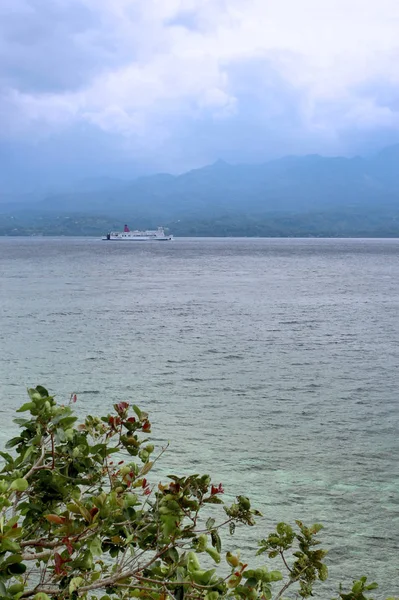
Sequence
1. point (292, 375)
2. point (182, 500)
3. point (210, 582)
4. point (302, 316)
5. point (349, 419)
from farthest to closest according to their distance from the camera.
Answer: point (302, 316), point (292, 375), point (349, 419), point (182, 500), point (210, 582)

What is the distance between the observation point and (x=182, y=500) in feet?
14.3

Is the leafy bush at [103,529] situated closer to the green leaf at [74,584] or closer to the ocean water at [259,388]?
the green leaf at [74,584]

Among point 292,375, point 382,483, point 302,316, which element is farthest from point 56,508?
point 302,316

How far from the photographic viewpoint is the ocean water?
12.0m

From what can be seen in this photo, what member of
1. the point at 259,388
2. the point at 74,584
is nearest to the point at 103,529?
the point at 74,584

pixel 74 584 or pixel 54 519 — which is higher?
pixel 54 519

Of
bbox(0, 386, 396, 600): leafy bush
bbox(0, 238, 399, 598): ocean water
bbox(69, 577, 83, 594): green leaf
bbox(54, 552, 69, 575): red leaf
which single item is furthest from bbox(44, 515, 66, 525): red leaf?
bbox(0, 238, 399, 598): ocean water

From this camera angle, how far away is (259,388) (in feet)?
70.0

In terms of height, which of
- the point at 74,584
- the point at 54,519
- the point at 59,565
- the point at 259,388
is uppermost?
the point at 54,519

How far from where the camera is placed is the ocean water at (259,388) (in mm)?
11961

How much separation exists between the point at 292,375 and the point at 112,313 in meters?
21.3

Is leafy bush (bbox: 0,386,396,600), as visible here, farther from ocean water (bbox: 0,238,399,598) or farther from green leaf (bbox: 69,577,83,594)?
ocean water (bbox: 0,238,399,598)

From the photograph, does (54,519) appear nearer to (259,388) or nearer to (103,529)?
(103,529)

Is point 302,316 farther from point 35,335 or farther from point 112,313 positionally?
point 35,335
